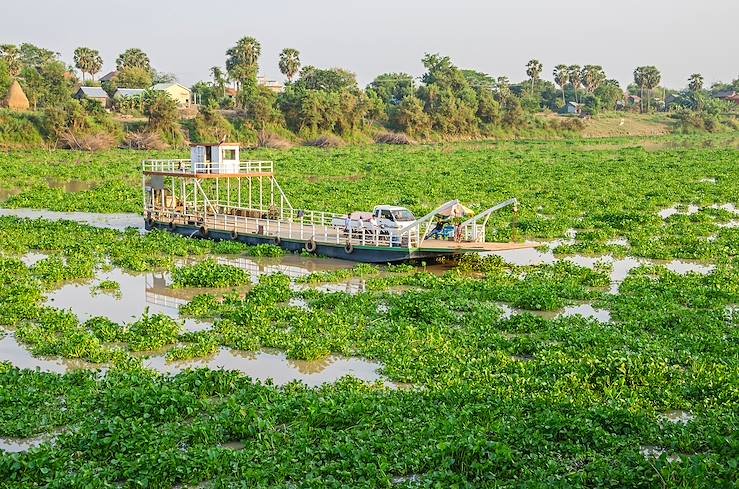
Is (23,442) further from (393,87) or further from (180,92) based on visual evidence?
(393,87)

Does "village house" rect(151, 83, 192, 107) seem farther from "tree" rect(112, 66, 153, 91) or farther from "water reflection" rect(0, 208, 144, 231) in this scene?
"water reflection" rect(0, 208, 144, 231)

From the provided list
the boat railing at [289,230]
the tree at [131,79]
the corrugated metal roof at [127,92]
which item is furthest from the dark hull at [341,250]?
the tree at [131,79]

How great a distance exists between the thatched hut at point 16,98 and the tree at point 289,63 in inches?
1834

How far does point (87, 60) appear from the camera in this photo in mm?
120312

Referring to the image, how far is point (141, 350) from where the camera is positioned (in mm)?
16781

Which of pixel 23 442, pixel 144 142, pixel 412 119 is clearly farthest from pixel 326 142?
pixel 23 442

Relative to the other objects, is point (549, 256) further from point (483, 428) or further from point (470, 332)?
point (483, 428)

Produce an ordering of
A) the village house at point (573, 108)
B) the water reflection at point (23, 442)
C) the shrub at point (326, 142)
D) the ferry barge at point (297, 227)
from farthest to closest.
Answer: the village house at point (573, 108) < the shrub at point (326, 142) < the ferry barge at point (297, 227) < the water reflection at point (23, 442)

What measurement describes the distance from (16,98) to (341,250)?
74.9 metres

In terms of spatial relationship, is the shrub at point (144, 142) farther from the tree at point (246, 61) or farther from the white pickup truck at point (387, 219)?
the white pickup truck at point (387, 219)

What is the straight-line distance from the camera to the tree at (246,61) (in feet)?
353

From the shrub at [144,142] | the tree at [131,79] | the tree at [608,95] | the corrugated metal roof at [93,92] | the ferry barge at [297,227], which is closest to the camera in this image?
the ferry barge at [297,227]

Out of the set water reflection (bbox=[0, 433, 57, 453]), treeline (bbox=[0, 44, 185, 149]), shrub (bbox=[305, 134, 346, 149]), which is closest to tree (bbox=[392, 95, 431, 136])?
shrub (bbox=[305, 134, 346, 149])

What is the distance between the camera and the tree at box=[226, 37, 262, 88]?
4237 inches
